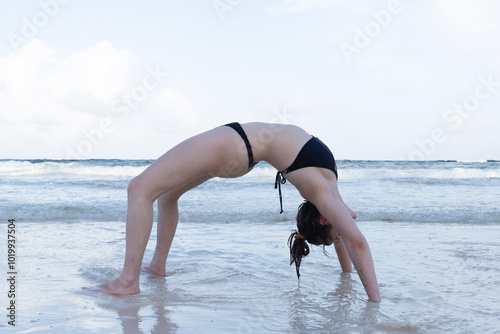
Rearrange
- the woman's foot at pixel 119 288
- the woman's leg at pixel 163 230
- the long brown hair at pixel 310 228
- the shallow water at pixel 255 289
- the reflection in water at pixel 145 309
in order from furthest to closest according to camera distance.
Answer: the woman's leg at pixel 163 230, the long brown hair at pixel 310 228, the woman's foot at pixel 119 288, the shallow water at pixel 255 289, the reflection in water at pixel 145 309

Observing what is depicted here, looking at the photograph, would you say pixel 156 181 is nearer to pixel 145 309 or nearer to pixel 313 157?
pixel 145 309

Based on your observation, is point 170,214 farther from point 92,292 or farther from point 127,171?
point 127,171

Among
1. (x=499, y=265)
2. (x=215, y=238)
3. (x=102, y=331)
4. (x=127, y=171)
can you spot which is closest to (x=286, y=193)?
(x=215, y=238)

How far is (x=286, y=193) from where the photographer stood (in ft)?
37.8

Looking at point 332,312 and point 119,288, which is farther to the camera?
point 119,288

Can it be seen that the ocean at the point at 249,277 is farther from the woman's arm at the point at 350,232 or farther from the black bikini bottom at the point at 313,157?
the black bikini bottom at the point at 313,157

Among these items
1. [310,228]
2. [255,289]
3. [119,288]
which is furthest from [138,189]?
[310,228]

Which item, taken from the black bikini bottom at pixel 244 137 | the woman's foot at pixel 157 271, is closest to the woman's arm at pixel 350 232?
the black bikini bottom at pixel 244 137

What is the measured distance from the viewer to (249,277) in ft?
12.4

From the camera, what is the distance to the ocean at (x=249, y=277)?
8.56 ft

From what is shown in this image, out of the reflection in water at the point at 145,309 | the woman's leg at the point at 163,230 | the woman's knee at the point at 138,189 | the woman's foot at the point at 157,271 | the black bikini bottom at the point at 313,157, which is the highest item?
the black bikini bottom at the point at 313,157

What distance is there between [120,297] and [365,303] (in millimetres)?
1623

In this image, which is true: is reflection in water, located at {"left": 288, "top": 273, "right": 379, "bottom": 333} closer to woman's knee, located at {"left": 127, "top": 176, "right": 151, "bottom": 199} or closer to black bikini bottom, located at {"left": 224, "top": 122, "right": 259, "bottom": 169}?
black bikini bottom, located at {"left": 224, "top": 122, "right": 259, "bottom": 169}

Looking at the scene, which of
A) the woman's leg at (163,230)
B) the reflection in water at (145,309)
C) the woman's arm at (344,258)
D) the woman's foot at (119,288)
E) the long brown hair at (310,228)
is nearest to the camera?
the reflection in water at (145,309)
